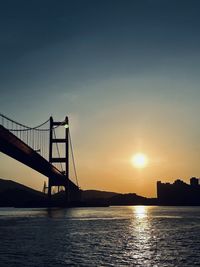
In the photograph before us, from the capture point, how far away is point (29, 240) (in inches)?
1122

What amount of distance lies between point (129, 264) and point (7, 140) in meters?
31.9

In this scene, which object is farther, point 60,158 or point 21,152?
point 60,158

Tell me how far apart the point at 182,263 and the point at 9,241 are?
1320 cm

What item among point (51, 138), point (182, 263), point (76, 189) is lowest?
point (182, 263)

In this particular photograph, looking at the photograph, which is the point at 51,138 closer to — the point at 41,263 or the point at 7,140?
the point at 7,140

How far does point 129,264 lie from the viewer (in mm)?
18719

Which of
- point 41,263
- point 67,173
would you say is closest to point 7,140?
point 41,263

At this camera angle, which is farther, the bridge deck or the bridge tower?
the bridge tower

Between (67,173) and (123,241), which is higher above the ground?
(67,173)

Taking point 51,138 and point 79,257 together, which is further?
point 51,138

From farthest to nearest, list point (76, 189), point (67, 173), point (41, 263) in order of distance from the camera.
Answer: point (76, 189)
point (67, 173)
point (41, 263)

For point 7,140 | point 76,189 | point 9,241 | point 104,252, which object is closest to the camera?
point 104,252

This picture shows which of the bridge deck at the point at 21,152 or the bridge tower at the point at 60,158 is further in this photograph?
the bridge tower at the point at 60,158

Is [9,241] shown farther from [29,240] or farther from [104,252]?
[104,252]
